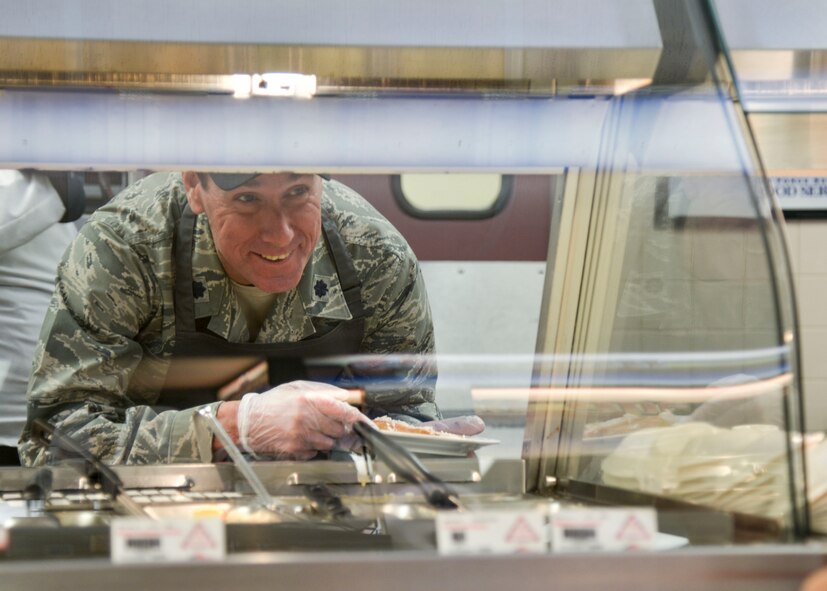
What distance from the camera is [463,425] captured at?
1491 millimetres

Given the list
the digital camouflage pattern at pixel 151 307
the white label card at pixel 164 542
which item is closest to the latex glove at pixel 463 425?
the digital camouflage pattern at pixel 151 307

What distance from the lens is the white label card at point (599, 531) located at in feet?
3.02

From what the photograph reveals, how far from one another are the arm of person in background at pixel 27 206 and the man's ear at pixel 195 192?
200 mm

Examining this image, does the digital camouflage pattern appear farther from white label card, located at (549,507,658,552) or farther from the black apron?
white label card, located at (549,507,658,552)

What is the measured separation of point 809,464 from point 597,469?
1.15ft

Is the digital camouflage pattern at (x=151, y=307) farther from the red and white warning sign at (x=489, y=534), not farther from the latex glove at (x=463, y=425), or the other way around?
the red and white warning sign at (x=489, y=534)

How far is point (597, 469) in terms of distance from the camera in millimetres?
1362

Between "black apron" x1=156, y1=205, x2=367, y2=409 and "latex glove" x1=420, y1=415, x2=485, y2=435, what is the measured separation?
0.20 metres

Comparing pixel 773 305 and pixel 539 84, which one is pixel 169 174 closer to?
pixel 539 84

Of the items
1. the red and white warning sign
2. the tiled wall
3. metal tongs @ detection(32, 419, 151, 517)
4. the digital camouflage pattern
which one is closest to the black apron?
the digital camouflage pattern

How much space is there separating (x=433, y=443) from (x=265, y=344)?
0.40 metres

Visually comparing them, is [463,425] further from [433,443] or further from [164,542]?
[164,542]

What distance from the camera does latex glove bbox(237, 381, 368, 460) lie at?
1.46 metres

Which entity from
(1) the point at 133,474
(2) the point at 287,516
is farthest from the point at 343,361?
(2) the point at 287,516
